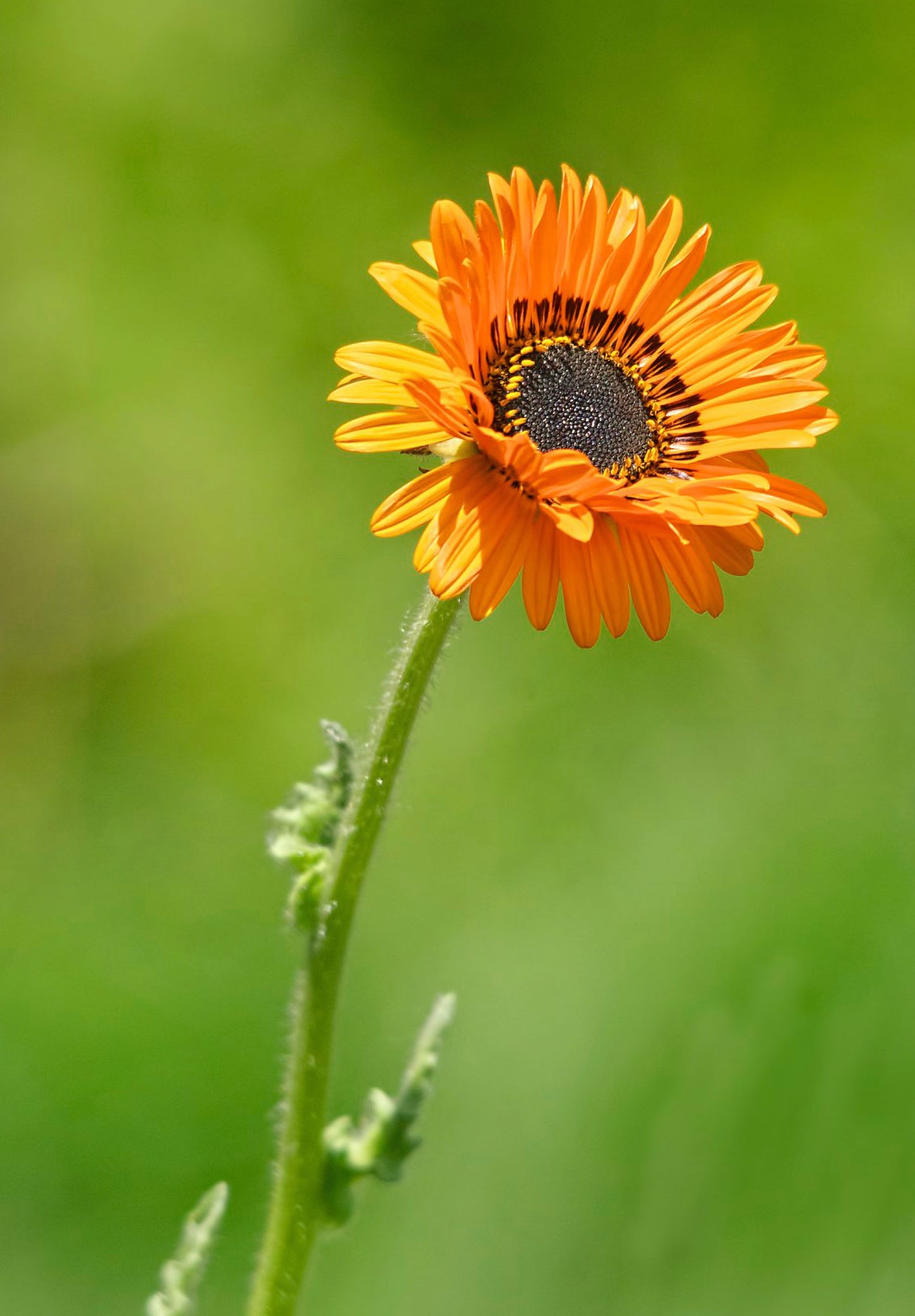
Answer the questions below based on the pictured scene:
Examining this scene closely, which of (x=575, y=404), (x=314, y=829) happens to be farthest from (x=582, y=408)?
(x=314, y=829)

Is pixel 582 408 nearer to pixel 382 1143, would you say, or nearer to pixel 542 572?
pixel 542 572

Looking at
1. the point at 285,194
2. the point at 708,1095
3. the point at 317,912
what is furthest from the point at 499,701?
the point at 317,912

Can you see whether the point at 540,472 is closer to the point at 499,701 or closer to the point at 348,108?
the point at 499,701

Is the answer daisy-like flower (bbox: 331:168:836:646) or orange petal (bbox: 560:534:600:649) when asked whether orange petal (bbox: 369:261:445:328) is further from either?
orange petal (bbox: 560:534:600:649)

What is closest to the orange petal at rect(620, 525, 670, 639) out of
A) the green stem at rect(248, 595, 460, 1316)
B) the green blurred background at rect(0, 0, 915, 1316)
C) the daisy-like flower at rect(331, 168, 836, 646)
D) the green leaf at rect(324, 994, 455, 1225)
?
the daisy-like flower at rect(331, 168, 836, 646)

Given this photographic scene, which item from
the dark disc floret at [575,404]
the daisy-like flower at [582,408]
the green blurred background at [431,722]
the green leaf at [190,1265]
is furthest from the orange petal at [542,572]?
the green blurred background at [431,722]

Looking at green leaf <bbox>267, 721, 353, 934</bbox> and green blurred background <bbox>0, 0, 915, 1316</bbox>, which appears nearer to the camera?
green leaf <bbox>267, 721, 353, 934</bbox>
